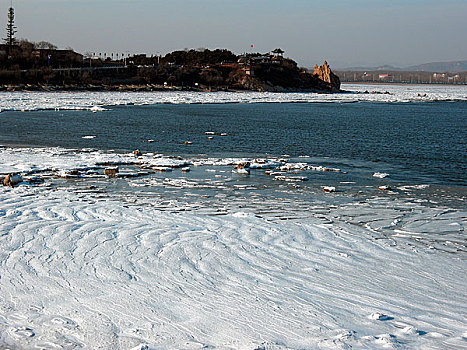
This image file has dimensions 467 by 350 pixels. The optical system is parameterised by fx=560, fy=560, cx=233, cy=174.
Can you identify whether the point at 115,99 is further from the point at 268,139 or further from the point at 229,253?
the point at 229,253

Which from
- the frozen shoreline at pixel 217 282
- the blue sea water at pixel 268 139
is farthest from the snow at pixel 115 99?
the frozen shoreline at pixel 217 282

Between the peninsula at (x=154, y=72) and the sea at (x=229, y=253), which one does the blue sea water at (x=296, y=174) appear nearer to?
the sea at (x=229, y=253)

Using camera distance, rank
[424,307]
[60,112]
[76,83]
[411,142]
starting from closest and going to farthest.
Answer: [424,307], [411,142], [60,112], [76,83]

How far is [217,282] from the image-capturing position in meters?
7.62

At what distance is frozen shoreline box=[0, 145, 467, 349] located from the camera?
6109 mm

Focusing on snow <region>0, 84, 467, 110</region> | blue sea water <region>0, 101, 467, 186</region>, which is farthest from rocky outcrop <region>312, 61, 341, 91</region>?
blue sea water <region>0, 101, 467, 186</region>

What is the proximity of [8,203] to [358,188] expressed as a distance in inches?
331

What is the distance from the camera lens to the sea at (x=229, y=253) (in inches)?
246

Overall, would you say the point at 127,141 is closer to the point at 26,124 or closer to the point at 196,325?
the point at 26,124

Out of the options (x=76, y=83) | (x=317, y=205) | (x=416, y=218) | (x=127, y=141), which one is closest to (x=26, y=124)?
(x=127, y=141)

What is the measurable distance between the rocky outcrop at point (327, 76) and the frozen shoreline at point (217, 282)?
11667cm

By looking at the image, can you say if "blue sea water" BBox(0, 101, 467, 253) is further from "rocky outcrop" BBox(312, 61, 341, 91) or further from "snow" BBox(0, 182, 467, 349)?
"rocky outcrop" BBox(312, 61, 341, 91)

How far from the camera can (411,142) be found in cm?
2695

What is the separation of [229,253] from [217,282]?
1.21 m
